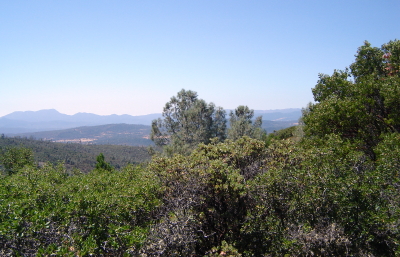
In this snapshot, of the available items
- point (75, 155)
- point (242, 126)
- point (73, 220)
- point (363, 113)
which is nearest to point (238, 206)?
point (73, 220)

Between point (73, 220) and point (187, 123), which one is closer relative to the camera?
point (73, 220)

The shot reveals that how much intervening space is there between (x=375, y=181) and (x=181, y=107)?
114 feet

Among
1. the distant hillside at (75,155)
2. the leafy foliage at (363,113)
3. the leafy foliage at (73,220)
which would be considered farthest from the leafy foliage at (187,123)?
the distant hillside at (75,155)

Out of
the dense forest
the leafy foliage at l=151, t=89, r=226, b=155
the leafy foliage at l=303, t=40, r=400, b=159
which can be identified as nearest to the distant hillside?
the leafy foliage at l=151, t=89, r=226, b=155

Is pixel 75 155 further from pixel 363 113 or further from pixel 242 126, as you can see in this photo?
pixel 363 113

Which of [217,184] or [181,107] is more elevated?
[181,107]

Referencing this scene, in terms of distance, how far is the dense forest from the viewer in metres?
6.68

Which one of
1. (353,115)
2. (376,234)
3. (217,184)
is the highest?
(353,115)

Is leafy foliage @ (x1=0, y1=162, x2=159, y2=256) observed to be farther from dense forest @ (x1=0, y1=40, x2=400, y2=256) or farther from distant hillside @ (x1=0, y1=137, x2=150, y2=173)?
distant hillside @ (x1=0, y1=137, x2=150, y2=173)

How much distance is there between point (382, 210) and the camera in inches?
271

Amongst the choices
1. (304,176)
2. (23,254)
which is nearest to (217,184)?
(304,176)

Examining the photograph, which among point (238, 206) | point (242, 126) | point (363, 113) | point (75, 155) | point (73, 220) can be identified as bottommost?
point (75, 155)

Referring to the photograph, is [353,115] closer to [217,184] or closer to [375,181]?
[375,181]

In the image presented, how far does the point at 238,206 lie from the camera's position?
10039mm
